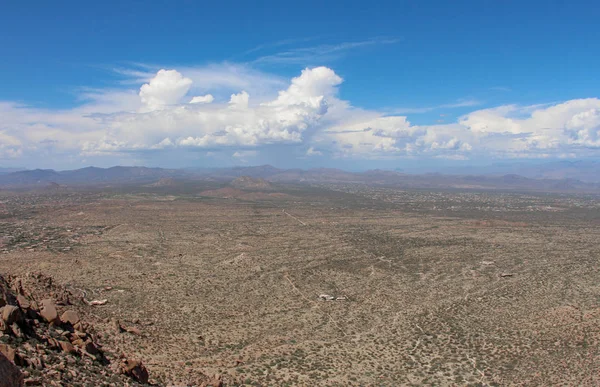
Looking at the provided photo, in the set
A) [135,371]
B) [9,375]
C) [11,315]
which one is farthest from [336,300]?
[9,375]

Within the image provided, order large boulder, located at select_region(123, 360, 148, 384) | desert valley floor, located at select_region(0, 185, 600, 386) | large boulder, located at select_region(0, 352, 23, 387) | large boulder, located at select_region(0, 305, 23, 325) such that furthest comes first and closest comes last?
1. desert valley floor, located at select_region(0, 185, 600, 386)
2. large boulder, located at select_region(123, 360, 148, 384)
3. large boulder, located at select_region(0, 305, 23, 325)
4. large boulder, located at select_region(0, 352, 23, 387)

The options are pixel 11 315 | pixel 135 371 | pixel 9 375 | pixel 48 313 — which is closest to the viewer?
pixel 9 375

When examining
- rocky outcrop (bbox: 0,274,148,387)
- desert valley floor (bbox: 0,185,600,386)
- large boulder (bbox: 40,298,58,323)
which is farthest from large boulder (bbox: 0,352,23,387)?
desert valley floor (bbox: 0,185,600,386)

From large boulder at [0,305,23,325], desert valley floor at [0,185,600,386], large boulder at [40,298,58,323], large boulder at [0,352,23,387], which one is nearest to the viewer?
large boulder at [0,352,23,387]

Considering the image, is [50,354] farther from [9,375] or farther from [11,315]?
[9,375]

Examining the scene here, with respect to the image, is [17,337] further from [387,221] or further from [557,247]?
[387,221]

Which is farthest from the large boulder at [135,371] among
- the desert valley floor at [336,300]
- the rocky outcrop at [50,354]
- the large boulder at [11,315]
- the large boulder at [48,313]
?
the large boulder at [11,315]

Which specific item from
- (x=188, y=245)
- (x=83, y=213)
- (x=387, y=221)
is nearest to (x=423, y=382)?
(x=188, y=245)

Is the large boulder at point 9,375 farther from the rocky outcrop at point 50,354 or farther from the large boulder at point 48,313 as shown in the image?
the large boulder at point 48,313

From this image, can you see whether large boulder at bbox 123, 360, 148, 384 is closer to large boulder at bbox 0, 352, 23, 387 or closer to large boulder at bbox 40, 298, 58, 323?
large boulder at bbox 40, 298, 58, 323
